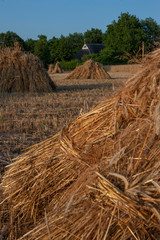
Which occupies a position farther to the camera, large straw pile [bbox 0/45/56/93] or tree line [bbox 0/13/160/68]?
tree line [bbox 0/13/160/68]

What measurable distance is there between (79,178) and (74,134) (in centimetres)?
42

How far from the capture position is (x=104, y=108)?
225cm

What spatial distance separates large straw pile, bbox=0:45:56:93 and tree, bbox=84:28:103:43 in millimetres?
56175

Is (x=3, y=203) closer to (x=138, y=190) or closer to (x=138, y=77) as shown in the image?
(x=138, y=190)

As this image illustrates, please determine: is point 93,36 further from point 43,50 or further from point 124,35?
point 124,35

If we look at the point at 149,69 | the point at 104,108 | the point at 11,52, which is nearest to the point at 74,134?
the point at 104,108

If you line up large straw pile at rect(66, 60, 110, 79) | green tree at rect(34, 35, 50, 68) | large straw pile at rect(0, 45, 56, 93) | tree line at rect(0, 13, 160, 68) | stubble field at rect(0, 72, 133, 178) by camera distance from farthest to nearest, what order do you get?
green tree at rect(34, 35, 50, 68), tree line at rect(0, 13, 160, 68), large straw pile at rect(66, 60, 110, 79), large straw pile at rect(0, 45, 56, 93), stubble field at rect(0, 72, 133, 178)

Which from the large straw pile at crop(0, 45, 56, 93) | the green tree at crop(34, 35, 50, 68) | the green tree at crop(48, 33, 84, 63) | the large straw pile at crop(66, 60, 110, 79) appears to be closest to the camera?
the large straw pile at crop(0, 45, 56, 93)

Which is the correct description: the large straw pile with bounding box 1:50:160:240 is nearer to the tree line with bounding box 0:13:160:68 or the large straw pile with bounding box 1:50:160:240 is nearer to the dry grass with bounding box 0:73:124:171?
the dry grass with bounding box 0:73:124:171

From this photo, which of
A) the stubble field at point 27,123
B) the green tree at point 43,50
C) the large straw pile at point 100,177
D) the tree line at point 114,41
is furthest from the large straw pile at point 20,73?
the green tree at point 43,50

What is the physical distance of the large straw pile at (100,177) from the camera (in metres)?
1.62

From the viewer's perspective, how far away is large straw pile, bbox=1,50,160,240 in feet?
5.33

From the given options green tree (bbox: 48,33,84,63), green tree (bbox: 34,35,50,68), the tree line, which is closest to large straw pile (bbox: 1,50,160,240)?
the tree line

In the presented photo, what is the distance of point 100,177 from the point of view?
1.79 m
